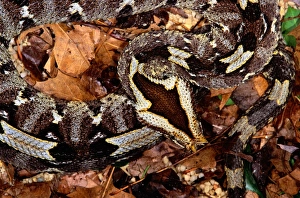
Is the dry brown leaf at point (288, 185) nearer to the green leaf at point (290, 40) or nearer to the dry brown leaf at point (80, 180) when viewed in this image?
the green leaf at point (290, 40)

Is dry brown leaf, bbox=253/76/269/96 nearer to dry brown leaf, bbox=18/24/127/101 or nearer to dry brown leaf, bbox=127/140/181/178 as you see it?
dry brown leaf, bbox=127/140/181/178

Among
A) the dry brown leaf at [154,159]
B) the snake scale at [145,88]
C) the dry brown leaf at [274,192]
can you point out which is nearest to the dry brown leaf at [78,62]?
the snake scale at [145,88]

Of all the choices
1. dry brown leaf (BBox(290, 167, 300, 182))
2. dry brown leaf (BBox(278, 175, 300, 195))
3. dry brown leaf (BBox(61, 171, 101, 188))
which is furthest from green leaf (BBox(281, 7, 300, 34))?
dry brown leaf (BBox(61, 171, 101, 188))

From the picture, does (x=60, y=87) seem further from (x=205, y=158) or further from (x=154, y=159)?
(x=205, y=158)

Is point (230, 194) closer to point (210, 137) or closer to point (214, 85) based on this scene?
point (210, 137)

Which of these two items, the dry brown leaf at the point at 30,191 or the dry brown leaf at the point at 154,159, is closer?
the dry brown leaf at the point at 30,191

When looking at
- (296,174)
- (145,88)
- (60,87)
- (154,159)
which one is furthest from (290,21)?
(60,87)

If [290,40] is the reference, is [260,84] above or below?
below
